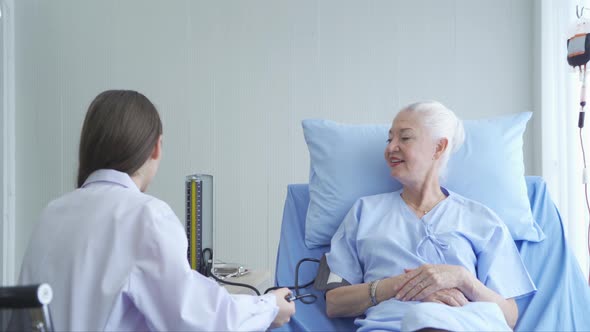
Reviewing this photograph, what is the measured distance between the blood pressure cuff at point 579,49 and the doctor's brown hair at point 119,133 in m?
1.46

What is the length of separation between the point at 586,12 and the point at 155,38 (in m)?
1.81

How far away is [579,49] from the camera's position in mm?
1927

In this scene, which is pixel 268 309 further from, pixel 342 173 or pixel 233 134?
pixel 233 134

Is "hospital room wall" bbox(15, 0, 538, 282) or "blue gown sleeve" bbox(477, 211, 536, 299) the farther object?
"hospital room wall" bbox(15, 0, 538, 282)

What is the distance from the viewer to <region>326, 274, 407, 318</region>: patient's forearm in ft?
5.04

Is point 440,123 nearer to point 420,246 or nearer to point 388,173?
point 388,173

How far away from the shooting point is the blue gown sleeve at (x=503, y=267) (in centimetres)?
158

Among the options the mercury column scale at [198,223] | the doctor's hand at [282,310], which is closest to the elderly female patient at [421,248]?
the doctor's hand at [282,310]

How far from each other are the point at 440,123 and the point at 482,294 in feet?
1.72

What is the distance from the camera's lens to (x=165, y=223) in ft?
3.55

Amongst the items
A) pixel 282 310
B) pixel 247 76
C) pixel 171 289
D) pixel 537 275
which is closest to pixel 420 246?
pixel 537 275

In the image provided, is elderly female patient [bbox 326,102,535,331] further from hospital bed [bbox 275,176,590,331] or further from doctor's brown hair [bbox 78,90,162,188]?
doctor's brown hair [bbox 78,90,162,188]

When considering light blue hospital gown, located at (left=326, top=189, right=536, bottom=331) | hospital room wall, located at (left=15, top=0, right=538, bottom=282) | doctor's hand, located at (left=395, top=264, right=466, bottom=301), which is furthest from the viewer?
hospital room wall, located at (left=15, top=0, right=538, bottom=282)

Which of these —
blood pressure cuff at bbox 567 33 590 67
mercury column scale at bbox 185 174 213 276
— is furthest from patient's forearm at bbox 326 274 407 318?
blood pressure cuff at bbox 567 33 590 67
